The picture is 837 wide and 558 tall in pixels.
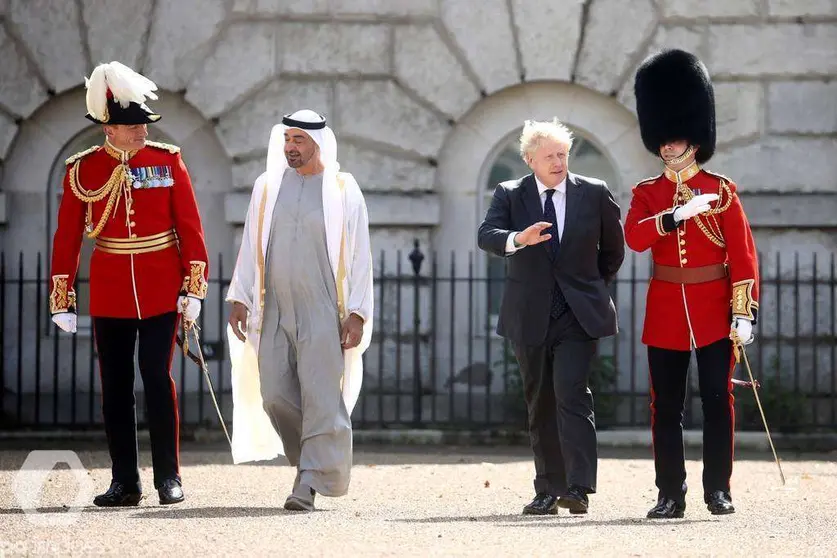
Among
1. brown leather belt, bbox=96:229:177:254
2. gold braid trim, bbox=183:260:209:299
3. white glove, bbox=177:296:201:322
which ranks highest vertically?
brown leather belt, bbox=96:229:177:254

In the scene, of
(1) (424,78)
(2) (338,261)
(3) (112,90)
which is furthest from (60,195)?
(2) (338,261)

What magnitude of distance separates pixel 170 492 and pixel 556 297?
6.62ft

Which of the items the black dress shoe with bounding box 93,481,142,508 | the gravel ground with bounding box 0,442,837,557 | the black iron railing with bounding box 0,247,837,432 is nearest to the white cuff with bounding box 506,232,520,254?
the gravel ground with bounding box 0,442,837,557

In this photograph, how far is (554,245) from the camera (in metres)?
8.62

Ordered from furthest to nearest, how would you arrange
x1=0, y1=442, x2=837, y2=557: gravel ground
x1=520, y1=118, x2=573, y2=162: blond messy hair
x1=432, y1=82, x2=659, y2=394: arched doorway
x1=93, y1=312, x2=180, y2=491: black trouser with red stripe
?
x1=432, y1=82, x2=659, y2=394: arched doorway, x1=93, y1=312, x2=180, y2=491: black trouser with red stripe, x1=520, y1=118, x2=573, y2=162: blond messy hair, x1=0, y1=442, x2=837, y2=557: gravel ground

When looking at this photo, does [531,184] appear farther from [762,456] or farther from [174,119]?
[174,119]

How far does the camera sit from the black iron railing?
1319 cm

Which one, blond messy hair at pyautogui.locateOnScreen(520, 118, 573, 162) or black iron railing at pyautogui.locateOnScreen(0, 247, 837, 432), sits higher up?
blond messy hair at pyautogui.locateOnScreen(520, 118, 573, 162)

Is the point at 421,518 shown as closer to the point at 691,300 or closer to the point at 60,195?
the point at 691,300

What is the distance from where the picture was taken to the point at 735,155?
1402 centimetres

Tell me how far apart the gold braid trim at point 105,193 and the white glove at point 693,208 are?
259 centimetres

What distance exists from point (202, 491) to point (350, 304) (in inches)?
59.2

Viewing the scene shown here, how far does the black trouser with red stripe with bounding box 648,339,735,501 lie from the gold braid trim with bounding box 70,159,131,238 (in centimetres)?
264

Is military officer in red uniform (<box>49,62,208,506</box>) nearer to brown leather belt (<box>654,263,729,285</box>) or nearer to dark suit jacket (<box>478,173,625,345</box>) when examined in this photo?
dark suit jacket (<box>478,173,625,345</box>)
